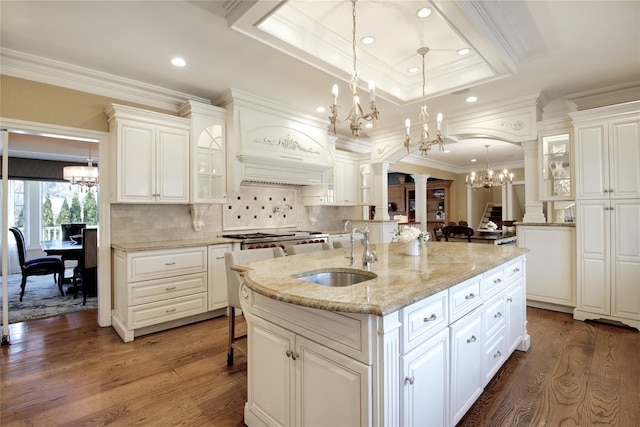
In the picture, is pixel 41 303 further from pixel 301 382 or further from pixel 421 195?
pixel 421 195

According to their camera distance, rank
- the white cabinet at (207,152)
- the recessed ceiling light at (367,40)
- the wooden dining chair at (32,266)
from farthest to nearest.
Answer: the wooden dining chair at (32,266) → the white cabinet at (207,152) → the recessed ceiling light at (367,40)

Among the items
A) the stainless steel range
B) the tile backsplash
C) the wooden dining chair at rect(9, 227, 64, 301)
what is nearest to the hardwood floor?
the stainless steel range

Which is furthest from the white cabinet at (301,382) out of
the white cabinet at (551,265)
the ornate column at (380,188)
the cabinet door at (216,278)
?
the ornate column at (380,188)

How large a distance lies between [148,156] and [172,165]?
10.1 inches

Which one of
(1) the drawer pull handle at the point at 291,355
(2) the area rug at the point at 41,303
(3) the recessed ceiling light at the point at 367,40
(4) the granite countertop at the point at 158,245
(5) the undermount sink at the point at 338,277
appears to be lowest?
(2) the area rug at the point at 41,303

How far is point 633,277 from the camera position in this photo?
3391 millimetres

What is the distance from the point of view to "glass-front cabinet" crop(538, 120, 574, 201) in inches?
155

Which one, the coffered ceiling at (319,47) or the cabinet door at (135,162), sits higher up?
the coffered ceiling at (319,47)

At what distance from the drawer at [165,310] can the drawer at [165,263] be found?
29 cm

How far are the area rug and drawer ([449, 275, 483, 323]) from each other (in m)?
4.58

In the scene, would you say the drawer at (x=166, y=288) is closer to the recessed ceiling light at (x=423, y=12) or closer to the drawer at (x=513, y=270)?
the drawer at (x=513, y=270)

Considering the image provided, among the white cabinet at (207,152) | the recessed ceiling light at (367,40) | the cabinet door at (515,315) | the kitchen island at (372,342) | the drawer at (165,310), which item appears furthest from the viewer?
the white cabinet at (207,152)

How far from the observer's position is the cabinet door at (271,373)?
1.59 meters

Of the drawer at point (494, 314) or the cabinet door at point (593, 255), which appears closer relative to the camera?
the drawer at point (494, 314)
